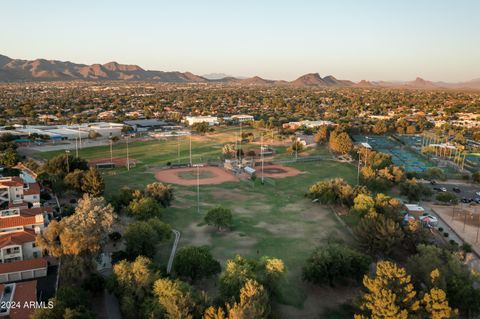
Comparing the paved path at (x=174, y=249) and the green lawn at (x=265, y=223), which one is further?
the green lawn at (x=265, y=223)

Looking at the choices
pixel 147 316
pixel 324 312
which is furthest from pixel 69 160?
pixel 324 312

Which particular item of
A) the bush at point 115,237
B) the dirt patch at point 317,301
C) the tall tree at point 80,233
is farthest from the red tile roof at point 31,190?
the dirt patch at point 317,301

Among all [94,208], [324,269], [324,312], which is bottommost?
[324,312]

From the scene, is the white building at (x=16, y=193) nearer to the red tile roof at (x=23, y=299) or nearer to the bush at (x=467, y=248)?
the red tile roof at (x=23, y=299)

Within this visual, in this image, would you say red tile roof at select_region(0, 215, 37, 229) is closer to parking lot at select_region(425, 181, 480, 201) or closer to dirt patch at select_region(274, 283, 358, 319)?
dirt patch at select_region(274, 283, 358, 319)

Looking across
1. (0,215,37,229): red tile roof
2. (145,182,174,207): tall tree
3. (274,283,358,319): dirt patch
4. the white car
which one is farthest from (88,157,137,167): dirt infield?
(274,283,358,319): dirt patch

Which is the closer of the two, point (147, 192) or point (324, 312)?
point (324, 312)

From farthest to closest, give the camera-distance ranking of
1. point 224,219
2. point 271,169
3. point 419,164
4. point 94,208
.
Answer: point 419,164 < point 271,169 < point 224,219 < point 94,208

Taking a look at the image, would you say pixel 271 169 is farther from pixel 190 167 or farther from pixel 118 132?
pixel 118 132
